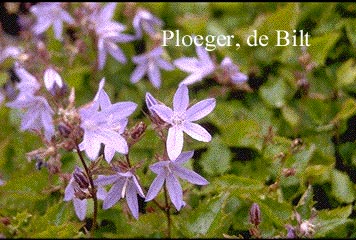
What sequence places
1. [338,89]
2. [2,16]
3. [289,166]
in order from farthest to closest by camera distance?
[2,16], [338,89], [289,166]

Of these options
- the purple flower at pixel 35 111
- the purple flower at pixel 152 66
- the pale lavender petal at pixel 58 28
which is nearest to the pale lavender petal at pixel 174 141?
the purple flower at pixel 35 111

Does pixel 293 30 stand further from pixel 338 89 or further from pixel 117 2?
pixel 117 2

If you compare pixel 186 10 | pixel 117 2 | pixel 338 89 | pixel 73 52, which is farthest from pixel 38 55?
pixel 338 89

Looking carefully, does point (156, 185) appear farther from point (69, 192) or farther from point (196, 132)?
point (69, 192)

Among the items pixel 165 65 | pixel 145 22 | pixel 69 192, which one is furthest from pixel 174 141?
pixel 145 22

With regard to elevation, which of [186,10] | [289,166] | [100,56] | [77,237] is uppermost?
[186,10]

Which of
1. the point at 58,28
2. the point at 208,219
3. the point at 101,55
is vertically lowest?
the point at 208,219
